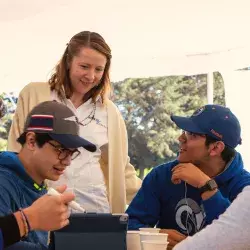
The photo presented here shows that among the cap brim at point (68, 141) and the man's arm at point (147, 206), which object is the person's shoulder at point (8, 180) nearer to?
the cap brim at point (68, 141)

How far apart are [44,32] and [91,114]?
2.81m

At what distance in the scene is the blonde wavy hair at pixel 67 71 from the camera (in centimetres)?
294

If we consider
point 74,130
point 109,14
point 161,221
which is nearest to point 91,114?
point 161,221

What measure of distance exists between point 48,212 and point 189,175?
2.95 feet

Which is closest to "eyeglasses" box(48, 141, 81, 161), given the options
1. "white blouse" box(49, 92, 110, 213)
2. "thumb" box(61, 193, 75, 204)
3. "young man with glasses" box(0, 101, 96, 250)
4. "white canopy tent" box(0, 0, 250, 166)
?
"young man with glasses" box(0, 101, 96, 250)

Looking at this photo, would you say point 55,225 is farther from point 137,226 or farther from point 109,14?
point 109,14

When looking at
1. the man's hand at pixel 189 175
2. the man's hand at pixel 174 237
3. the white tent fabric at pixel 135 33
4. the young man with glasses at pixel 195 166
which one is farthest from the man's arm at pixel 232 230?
the white tent fabric at pixel 135 33

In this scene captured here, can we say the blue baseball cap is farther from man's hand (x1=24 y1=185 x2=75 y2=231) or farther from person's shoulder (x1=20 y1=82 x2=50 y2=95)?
man's hand (x1=24 y1=185 x2=75 y2=231)

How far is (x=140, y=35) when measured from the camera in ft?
19.6

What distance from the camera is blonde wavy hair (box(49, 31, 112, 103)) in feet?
9.65

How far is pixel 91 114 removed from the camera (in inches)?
116

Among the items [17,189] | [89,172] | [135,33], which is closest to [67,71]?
[89,172]

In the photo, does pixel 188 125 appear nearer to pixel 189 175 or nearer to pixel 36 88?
pixel 189 175

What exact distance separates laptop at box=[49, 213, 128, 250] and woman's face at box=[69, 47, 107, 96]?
1052 millimetres
